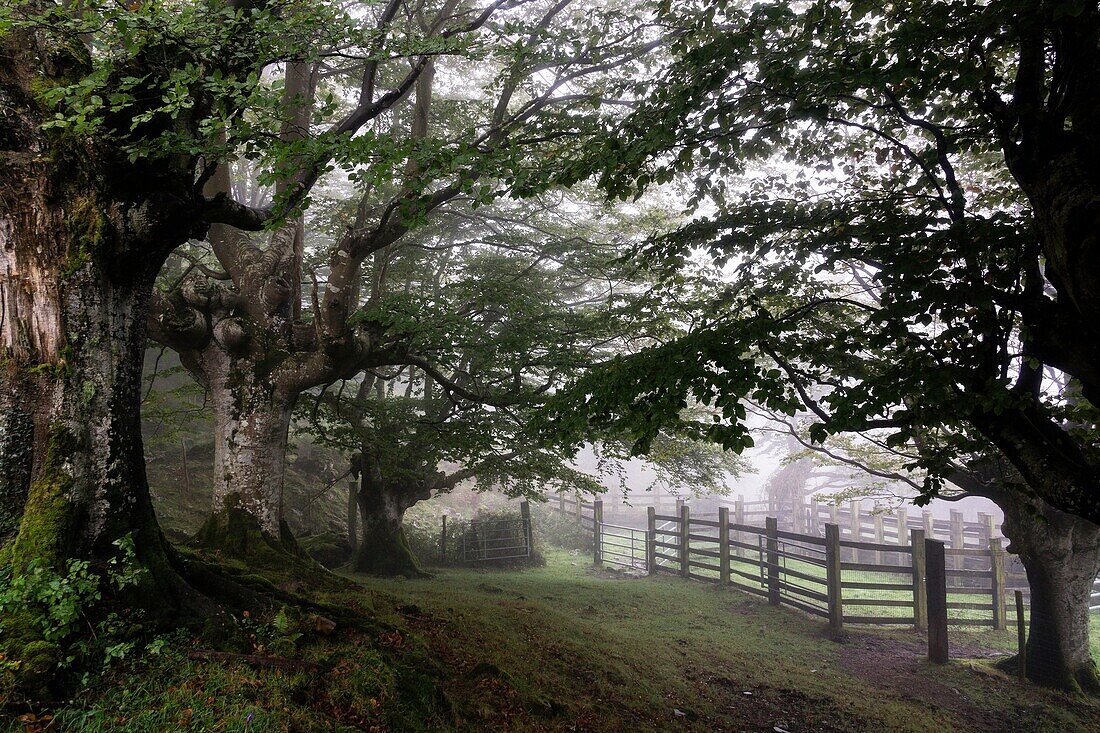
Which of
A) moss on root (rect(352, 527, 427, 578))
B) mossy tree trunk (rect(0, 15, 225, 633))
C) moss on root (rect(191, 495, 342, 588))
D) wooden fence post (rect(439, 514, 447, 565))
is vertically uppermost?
mossy tree trunk (rect(0, 15, 225, 633))

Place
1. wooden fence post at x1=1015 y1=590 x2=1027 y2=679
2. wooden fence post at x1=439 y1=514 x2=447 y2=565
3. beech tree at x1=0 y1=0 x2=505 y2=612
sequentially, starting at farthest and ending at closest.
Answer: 1. wooden fence post at x1=439 y1=514 x2=447 y2=565
2. wooden fence post at x1=1015 y1=590 x2=1027 y2=679
3. beech tree at x1=0 y1=0 x2=505 y2=612

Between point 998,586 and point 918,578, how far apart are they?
88.2 inches

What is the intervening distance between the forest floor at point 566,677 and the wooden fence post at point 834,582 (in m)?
0.42

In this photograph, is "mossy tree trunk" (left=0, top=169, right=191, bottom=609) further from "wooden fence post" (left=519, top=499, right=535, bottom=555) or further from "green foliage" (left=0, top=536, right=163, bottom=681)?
"wooden fence post" (left=519, top=499, right=535, bottom=555)

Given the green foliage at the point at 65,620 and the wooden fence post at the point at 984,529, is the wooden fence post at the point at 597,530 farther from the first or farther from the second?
the green foliage at the point at 65,620

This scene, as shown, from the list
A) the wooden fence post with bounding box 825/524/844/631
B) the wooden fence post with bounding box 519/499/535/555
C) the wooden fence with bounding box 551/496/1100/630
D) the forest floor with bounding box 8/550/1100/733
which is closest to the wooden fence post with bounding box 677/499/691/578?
the wooden fence with bounding box 551/496/1100/630

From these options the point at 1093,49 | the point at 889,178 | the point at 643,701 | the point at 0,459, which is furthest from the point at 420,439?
the point at 1093,49

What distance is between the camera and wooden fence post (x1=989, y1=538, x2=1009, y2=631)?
12.2 m

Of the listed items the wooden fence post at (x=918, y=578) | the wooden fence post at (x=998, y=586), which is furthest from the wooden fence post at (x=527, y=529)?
the wooden fence post at (x=998, y=586)

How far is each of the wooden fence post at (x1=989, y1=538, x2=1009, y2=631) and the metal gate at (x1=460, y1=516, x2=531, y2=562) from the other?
12.3m

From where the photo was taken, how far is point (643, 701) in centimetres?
694

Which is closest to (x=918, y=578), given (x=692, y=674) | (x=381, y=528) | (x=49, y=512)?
(x=692, y=674)

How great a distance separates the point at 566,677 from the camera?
7074mm

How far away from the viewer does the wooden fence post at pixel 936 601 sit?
391 inches
